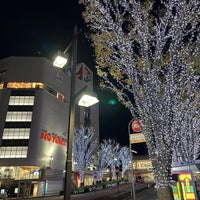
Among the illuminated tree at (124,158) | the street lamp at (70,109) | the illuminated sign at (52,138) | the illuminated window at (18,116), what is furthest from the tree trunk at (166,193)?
the illuminated tree at (124,158)

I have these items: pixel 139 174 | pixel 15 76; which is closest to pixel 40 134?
pixel 15 76

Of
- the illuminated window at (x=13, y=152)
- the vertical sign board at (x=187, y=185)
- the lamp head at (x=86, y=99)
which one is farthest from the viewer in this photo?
the illuminated window at (x=13, y=152)

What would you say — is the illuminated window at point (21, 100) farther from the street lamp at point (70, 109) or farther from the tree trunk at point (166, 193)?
the street lamp at point (70, 109)

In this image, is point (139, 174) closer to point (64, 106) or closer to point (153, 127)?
point (64, 106)

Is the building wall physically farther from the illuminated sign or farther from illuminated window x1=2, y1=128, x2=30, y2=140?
illuminated window x1=2, y1=128, x2=30, y2=140

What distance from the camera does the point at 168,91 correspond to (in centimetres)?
707

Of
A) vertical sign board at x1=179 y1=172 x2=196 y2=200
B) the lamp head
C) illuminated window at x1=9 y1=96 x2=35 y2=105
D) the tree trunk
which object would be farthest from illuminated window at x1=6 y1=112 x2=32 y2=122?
the lamp head

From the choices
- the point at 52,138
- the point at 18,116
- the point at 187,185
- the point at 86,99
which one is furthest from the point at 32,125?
the point at 86,99

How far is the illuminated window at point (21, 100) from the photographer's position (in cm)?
3800

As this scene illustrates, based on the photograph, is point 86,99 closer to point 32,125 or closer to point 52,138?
point 32,125

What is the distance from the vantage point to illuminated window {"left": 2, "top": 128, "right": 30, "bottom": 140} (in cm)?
3519

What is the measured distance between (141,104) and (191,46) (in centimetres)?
296

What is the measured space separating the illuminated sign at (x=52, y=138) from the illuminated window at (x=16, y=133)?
2.78m

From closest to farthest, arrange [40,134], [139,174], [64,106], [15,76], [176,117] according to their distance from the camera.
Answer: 1. [176,117]
2. [40,134]
3. [15,76]
4. [64,106]
5. [139,174]
